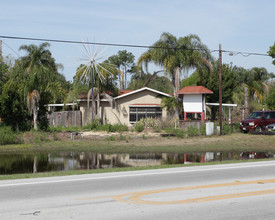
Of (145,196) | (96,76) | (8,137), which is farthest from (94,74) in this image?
(145,196)

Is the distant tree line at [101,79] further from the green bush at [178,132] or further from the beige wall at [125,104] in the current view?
the green bush at [178,132]

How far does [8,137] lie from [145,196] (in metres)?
17.8

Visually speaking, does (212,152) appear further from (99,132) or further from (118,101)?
(118,101)

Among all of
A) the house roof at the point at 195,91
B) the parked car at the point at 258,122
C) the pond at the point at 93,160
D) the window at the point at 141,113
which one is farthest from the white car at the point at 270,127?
the window at the point at 141,113

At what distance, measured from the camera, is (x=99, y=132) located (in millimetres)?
32094

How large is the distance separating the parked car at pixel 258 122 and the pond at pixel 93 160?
29.8 feet

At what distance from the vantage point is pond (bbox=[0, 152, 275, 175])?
55.0 ft

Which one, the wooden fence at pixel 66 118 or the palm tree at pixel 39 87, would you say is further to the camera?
the wooden fence at pixel 66 118

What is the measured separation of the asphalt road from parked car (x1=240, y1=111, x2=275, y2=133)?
1831 cm

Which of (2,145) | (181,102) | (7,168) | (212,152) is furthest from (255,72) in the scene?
(7,168)

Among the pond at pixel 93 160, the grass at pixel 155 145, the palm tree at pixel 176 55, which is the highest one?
the palm tree at pixel 176 55

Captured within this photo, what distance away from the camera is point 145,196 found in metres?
8.89

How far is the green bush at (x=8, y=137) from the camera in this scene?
24.4 meters

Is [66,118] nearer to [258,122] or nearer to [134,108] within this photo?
[134,108]
